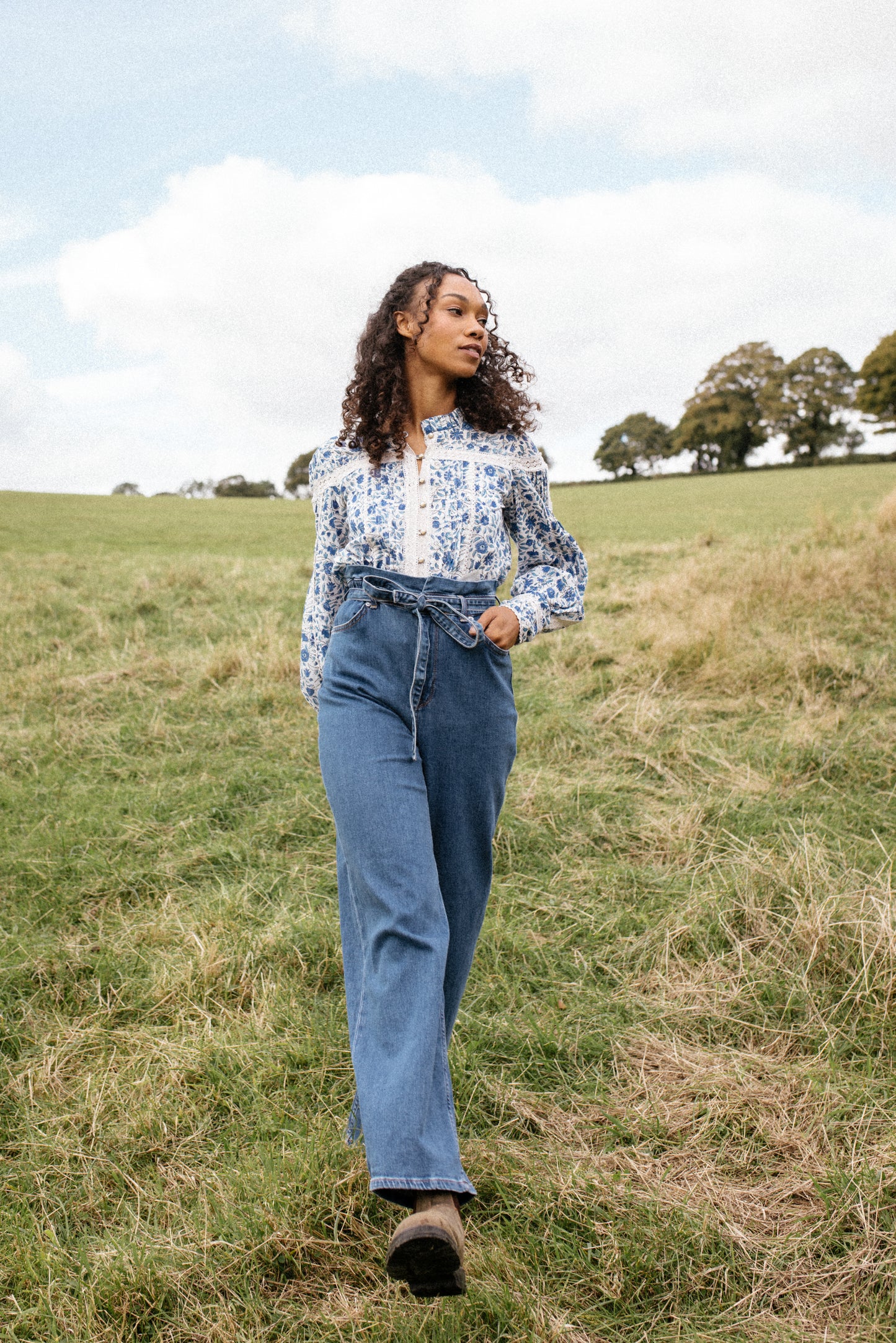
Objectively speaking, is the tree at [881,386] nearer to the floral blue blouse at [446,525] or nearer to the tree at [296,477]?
the tree at [296,477]

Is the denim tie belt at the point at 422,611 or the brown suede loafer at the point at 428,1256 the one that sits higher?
the denim tie belt at the point at 422,611

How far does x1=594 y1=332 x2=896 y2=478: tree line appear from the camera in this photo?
6344 centimetres

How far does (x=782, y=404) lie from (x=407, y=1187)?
235 ft

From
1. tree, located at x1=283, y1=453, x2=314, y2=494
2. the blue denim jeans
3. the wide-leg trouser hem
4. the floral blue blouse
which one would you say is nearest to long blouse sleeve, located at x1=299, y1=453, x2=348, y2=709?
the floral blue blouse

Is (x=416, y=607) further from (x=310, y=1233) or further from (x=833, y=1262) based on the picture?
(x=833, y=1262)

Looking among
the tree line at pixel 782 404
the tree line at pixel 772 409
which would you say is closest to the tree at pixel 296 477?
the tree line at pixel 772 409

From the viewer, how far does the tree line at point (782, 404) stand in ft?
208

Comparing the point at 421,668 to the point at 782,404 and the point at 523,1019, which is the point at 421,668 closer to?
the point at 523,1019

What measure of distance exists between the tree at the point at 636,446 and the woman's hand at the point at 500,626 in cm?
8206

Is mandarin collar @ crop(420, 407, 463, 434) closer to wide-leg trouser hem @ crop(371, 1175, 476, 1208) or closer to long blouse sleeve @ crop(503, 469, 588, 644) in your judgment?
long blouse sleeve @ crop(503, 469, 588, 644)

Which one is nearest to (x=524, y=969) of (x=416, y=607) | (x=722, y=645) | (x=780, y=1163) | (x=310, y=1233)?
(x=780, y=1163)

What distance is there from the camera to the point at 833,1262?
96.3 inches

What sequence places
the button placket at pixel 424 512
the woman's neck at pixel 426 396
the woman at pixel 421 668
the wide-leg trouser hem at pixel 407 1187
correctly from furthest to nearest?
the woman's neck at pixel 426 396 → the button placket at pixel 424 512 → the woman at pixel 421 668 → the wide-leg trouser hem at pixel 407 1187

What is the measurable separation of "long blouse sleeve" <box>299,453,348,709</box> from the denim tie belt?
1.00 ft
